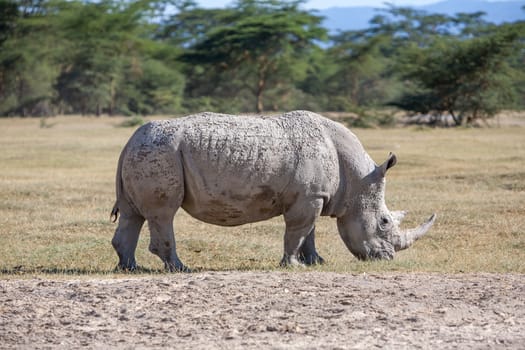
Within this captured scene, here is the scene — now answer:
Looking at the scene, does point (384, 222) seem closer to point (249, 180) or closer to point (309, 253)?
point (309, 253)

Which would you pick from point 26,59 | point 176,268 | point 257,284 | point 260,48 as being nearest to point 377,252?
point 176,268

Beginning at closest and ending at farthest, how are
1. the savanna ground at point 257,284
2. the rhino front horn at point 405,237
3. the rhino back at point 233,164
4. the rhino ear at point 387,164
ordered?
1. the savanna ground at point 257,284
2. the rhino back at point 233,164
3. the rhino ear at point 387,164
4. the rhino front horn at point 405,237

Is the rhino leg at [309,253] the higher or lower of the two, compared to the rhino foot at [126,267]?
higher

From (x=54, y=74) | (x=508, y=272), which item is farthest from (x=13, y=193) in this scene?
(x=54, y=74)

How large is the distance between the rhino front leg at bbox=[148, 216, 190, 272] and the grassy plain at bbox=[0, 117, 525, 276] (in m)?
0.49

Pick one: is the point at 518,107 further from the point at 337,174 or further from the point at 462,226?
the point at 337,174

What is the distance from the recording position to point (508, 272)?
9.17m

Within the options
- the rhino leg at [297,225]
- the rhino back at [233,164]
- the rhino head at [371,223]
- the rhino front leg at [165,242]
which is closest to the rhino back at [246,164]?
the rhino back at [233,164]

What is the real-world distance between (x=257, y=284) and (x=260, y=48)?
133 ft

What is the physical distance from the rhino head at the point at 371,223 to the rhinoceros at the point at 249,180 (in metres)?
0.01

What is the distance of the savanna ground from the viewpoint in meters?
6.79

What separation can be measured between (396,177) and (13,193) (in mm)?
7688

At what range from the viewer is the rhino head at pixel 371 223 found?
394 inches

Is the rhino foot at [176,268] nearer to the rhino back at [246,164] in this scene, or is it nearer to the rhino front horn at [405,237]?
the rhino back at [246,164]
